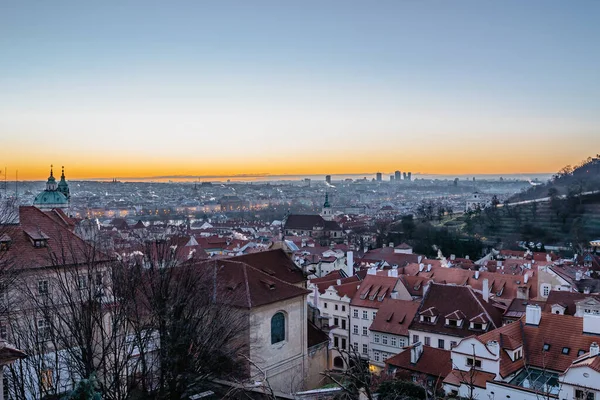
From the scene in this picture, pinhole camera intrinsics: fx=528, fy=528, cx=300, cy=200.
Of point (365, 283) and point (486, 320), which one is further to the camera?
point (365, 283)

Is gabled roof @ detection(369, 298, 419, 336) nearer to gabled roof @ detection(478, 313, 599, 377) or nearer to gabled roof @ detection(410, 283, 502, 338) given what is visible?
gabled roof @ detection(410, 283, 502, 338)

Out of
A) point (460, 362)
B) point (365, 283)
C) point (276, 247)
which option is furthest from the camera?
point (365, 283)

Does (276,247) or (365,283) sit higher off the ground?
Result: (276,247)

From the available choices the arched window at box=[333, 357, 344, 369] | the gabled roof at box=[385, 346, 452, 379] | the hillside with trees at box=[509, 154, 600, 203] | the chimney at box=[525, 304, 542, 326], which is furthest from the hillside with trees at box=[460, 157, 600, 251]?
the gabled roof at box=[385, 346, 452, 379]

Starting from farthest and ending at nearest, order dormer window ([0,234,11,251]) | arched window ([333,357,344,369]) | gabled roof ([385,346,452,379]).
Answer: arched window ([333,357,344,369]) → gabled roof ([385,346,452,379]) → dormer window ([0,234,11,251])

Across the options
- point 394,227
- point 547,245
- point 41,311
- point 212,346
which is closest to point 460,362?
point 212,346

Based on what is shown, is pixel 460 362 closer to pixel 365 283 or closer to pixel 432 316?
pixel 432 316

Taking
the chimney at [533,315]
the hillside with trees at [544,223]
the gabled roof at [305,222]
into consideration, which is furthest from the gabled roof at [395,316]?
the gabled roof at [305,222]
